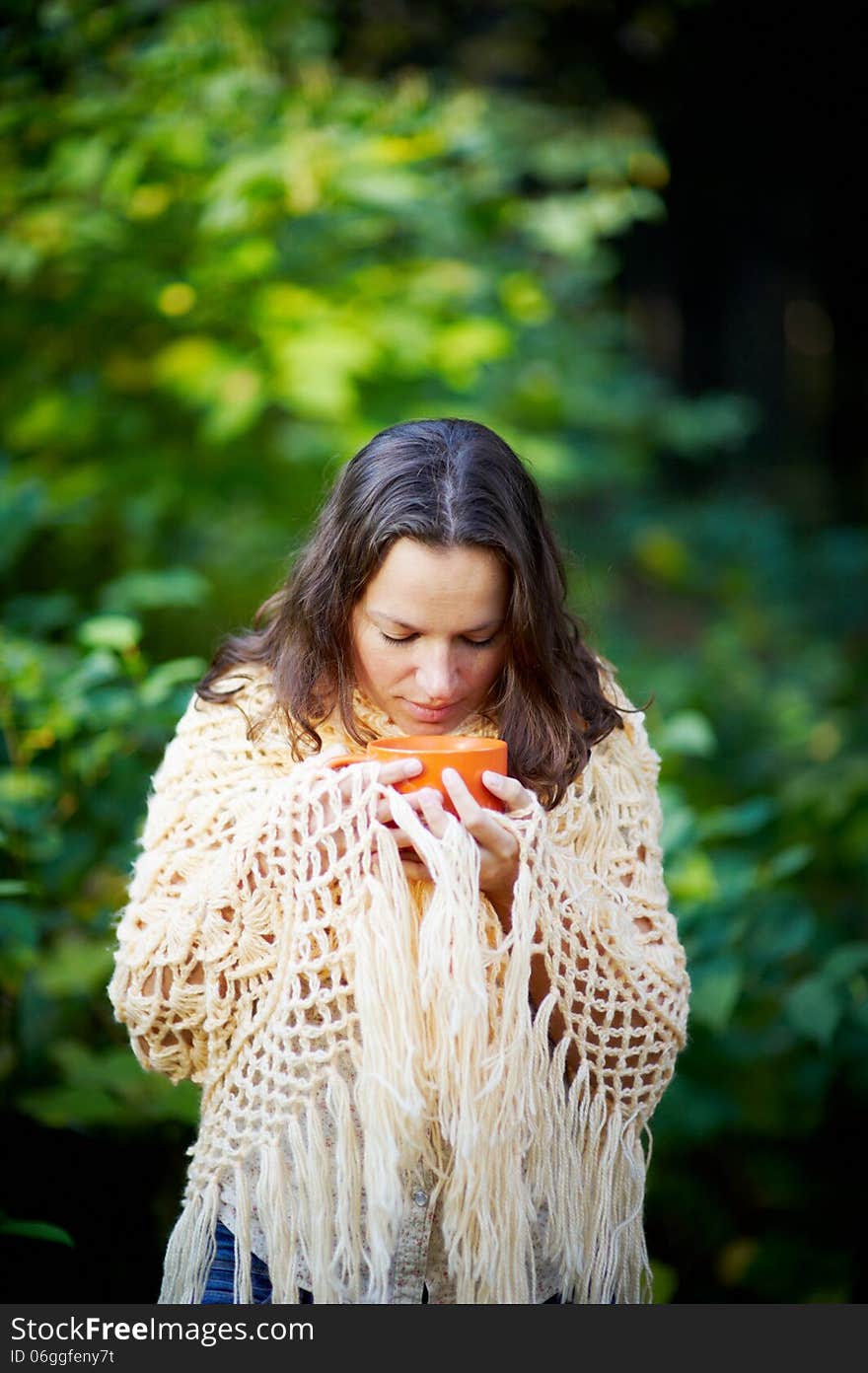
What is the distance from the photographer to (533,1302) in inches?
61.9

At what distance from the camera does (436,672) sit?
1605 mm

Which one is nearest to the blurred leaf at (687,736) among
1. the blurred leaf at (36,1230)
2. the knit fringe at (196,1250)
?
the knit fringe at (196,1250)

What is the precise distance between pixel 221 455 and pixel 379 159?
0.94 meters

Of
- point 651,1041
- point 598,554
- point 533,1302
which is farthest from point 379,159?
point 598,554

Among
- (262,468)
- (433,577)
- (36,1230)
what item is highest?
(262,468)

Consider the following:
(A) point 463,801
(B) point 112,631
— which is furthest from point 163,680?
(A) point 463,801

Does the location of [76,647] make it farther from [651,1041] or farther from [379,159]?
[651,1041]

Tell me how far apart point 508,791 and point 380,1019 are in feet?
1.03

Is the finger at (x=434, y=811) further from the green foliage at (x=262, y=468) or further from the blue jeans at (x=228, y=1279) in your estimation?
the green foliage at (x=262, y=468)

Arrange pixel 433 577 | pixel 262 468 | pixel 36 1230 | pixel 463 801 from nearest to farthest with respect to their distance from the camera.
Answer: pixel 463 801 < pixel 433 577 < pixel 36 1230 < pixel 262 468

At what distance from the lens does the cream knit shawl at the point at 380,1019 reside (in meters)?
1.49

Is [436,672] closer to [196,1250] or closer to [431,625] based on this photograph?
[431,625]

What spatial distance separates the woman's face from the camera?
1.60 metres

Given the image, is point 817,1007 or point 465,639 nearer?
point 465,639
